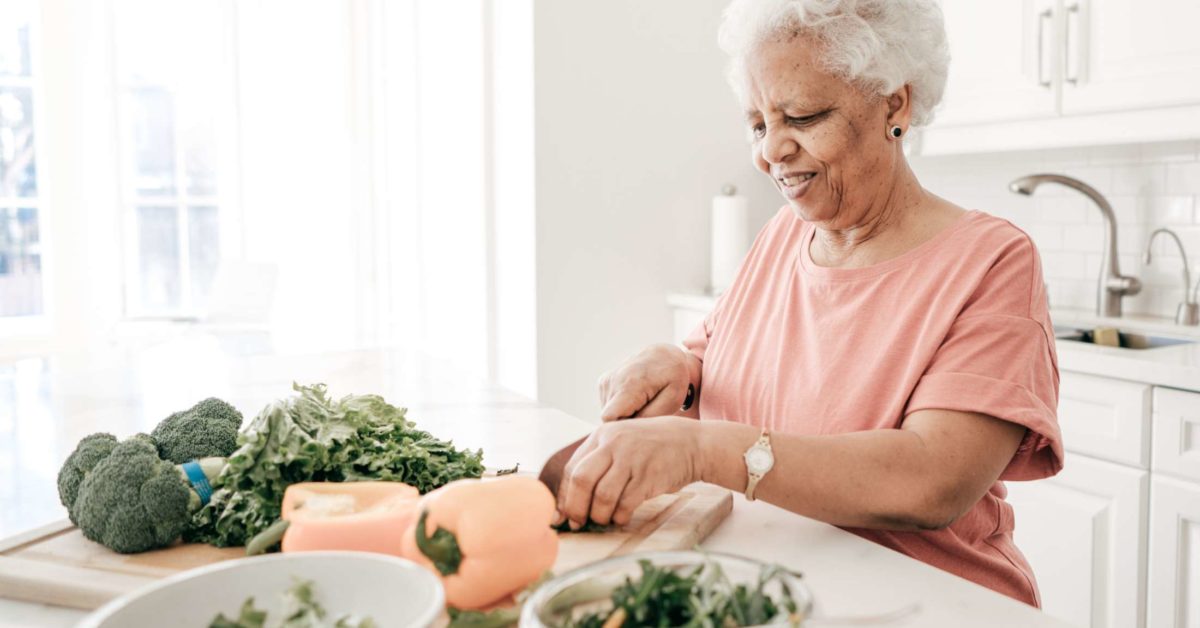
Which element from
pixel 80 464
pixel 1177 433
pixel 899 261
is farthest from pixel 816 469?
pixel 1177 433

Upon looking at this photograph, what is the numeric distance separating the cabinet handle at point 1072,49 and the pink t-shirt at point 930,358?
138cm

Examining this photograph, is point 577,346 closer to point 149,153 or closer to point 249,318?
point 249,318

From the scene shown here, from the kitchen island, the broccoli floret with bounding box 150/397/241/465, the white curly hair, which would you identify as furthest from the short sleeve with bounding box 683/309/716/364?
the broccoli floret with bounding box 150/397/241/465

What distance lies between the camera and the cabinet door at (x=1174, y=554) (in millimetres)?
1980

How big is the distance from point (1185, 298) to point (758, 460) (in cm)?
201

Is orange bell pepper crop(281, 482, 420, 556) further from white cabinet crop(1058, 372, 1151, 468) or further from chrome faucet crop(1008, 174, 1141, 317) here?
chrome faucet crop(1008, 174, 1141, 317)

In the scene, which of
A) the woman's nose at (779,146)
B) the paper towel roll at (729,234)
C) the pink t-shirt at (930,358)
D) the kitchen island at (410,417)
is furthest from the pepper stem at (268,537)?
the paper towel roll at (729,234)

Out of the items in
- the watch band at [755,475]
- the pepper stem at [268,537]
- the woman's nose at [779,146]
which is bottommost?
the pepper stem at [268,537]

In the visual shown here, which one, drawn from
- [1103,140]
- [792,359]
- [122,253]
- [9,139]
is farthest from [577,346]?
[9,139]

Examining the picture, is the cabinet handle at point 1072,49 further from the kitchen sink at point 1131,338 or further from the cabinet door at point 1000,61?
the kitchen sink at point 1131,338

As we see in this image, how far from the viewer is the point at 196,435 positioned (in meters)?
1.11

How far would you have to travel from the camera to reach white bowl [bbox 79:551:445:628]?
2.17 ft

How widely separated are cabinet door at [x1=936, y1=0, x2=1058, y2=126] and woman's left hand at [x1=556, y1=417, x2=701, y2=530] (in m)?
1.88

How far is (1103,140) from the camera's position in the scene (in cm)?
241
